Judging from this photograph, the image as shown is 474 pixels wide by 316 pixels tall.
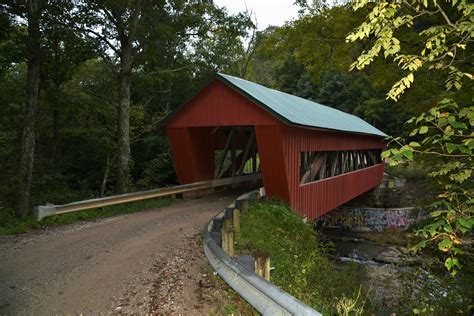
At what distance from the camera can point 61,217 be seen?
831 cm

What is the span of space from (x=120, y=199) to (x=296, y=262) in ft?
16.6

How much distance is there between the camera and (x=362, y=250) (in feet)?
52.0

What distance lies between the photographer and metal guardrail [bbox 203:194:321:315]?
112 inches

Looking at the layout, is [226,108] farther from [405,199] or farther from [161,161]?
[405,199]

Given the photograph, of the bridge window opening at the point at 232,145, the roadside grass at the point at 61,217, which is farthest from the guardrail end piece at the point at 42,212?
the bridge window opening at the point at 232,145

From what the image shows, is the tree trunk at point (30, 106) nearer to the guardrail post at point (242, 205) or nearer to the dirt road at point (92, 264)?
the dirt road at point (92, 264)

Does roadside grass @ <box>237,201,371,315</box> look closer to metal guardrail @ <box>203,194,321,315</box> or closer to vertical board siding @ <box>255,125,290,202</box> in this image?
vertical board siding @ <box>255,125,290,202</box>

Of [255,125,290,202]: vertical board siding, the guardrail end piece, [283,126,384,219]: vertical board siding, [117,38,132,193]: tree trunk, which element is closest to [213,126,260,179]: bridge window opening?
[283,126,384,219]: vertical board siding

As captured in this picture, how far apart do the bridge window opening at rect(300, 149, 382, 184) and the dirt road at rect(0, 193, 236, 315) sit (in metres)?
5.04

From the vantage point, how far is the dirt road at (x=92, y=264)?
430cm

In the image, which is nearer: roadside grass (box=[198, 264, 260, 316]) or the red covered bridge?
roadside grass (box=[198, 264, 260, 316])

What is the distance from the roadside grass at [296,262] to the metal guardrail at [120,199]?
9.12 ft

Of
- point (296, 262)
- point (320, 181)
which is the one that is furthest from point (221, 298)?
point (320, 181)

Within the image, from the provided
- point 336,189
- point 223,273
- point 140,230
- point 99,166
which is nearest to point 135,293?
point 223,273
